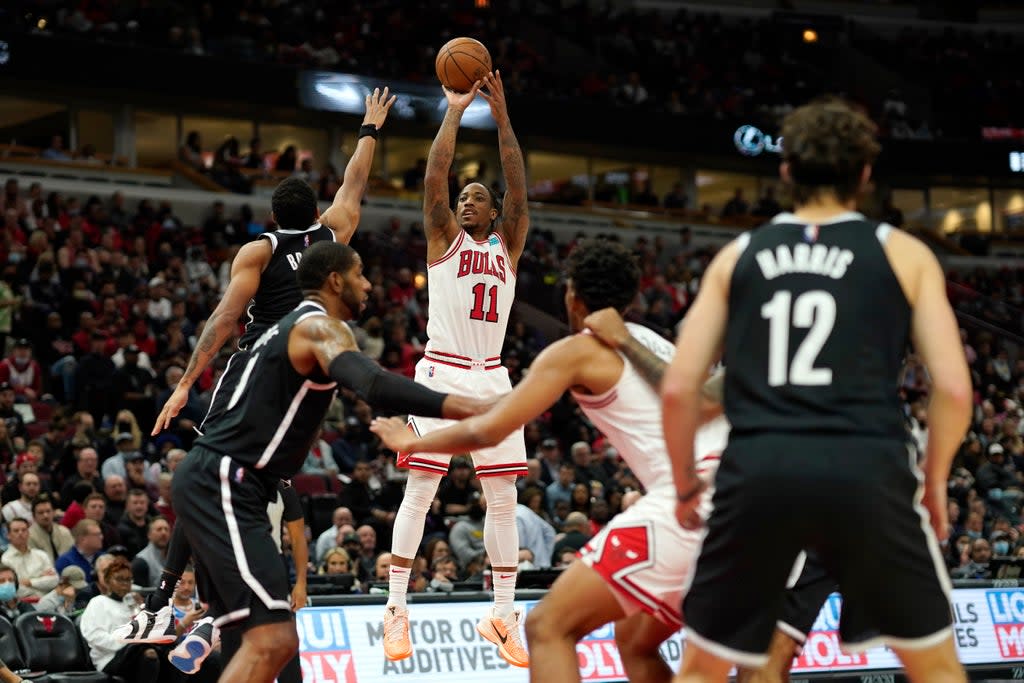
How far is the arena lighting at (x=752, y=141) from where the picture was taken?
34.0 meters

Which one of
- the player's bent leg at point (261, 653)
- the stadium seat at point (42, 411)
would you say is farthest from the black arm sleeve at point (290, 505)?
the stadium seat at point (42, 411)

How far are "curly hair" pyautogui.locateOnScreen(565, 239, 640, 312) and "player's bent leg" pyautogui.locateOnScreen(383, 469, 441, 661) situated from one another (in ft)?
10.5

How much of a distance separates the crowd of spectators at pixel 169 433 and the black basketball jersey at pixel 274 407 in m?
5.38

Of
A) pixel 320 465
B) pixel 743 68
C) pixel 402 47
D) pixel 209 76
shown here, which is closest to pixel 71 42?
Answer: pixel 209 76

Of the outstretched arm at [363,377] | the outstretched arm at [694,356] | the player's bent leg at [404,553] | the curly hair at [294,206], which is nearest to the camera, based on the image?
the outstretched arm at [694,356]

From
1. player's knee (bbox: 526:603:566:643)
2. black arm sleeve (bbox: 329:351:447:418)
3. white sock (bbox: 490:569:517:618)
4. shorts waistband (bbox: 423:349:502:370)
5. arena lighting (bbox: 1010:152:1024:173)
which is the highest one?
arena lighting (bbox: 1010:152:1024:173)

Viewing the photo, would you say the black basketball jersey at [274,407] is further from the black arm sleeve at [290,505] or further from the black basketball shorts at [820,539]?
the black basketball shorts at [820,539]

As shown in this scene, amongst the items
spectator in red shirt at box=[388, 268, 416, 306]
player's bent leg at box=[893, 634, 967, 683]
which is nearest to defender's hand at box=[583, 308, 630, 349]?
player's bent leg at box=[893, 634, 967, 683]

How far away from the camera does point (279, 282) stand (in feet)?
25.4

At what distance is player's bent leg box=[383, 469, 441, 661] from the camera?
8.32 m

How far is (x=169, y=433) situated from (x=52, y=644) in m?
5.16

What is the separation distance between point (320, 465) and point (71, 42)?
42.7 feet

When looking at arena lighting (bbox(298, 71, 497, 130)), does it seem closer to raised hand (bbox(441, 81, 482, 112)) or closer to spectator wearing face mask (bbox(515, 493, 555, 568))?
spectator wearing face mask (bbox(515, 493, 555, 568))

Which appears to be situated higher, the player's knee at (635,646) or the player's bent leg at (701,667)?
the player's bent leg at (701,667)
